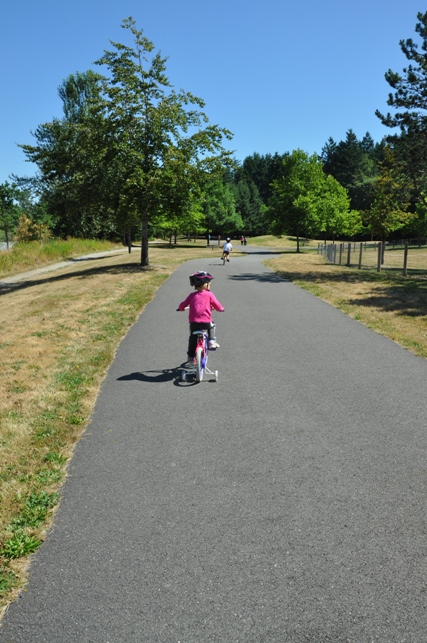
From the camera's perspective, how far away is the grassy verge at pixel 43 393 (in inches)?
159

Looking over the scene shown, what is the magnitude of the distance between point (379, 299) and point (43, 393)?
12.1 metres

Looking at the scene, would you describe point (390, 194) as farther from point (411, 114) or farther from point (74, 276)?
point (74, 276)

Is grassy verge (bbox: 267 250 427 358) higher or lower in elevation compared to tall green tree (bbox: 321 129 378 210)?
lower

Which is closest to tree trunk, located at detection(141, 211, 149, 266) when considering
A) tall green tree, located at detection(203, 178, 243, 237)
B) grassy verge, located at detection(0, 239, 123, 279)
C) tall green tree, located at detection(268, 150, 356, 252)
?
grassy verge, located at detection(0, 239, 123, 279)

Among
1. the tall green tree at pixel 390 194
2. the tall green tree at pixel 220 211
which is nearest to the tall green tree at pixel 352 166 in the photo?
the tall green tree at pixel 220 211

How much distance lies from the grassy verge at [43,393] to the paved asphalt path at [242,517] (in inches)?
8.4


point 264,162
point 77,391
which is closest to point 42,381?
point 77,391

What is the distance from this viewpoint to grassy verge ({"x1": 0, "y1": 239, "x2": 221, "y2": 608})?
403 centimetres

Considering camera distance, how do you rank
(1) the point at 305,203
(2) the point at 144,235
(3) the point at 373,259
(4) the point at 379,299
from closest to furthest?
(4) the point at 379,299
(2) the point at 144,235
(3) the point at 373,259
(1) the point at 305,203

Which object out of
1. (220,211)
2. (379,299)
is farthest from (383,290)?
(220,211)

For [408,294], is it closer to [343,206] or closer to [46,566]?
[46,566]

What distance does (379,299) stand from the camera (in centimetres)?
1614

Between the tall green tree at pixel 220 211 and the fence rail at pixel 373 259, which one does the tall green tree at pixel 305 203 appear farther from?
the tall green tree at pixel 220 211

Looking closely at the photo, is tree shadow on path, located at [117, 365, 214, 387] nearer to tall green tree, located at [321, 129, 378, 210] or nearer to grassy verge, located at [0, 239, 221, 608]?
grassy verge, located at [0, 239, 221, 608]
